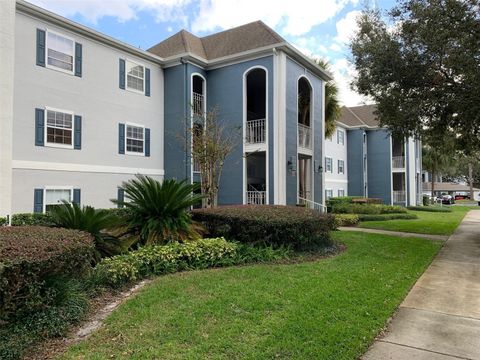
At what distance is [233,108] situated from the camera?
17156 millimetres

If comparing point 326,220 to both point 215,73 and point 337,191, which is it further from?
point 337,191

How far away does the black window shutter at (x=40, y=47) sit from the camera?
40.8 ft

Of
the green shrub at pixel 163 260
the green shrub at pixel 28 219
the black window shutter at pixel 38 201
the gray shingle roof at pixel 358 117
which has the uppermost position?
A: the gray shingle roof at pixel 358 117

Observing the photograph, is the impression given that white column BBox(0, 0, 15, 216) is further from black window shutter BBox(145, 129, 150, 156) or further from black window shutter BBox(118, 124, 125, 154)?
black window shutter BBox(145, 129, 150, 156)

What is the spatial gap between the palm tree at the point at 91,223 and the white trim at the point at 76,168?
5503mm

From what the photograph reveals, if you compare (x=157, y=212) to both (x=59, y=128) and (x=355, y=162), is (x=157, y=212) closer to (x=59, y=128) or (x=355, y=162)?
(x=59, y=128)

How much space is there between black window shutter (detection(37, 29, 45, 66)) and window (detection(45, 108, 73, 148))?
1634mm

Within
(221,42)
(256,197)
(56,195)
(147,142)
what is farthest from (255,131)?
(56,195)

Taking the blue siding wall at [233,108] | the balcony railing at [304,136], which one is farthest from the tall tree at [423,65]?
the balcony railing at [304,136]

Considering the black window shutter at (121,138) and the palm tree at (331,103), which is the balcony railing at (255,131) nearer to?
the black window shutter at (121,138)

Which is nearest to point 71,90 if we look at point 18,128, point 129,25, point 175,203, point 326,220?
point 18,128

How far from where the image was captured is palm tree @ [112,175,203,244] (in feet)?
26.5

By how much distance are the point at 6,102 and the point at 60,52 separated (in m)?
4.32

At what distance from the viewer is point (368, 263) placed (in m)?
8.09
